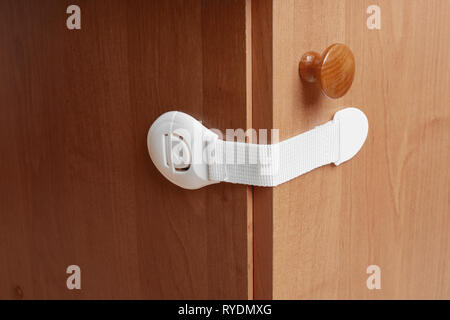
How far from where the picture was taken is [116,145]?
2.39 ft

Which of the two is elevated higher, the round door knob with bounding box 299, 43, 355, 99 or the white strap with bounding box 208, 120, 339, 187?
the round door knob with bounding box 299, 43, 355, 99

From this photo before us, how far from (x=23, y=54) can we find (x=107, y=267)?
1.01ft

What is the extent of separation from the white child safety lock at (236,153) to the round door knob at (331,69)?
54mm

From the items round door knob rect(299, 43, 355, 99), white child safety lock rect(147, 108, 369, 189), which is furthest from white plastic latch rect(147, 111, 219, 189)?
round door knob rect(299, 43, 355, 99)

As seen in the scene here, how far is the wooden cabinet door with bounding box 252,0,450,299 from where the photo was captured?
2.03 feet

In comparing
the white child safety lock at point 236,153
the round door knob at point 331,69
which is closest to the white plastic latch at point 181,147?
the white child safety lock at point 236,153

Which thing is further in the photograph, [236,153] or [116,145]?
[116,145]

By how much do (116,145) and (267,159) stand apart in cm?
22

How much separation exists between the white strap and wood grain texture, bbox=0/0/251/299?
0.8 inches

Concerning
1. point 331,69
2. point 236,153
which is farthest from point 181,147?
point 331,69

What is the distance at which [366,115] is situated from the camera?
0.72 meters

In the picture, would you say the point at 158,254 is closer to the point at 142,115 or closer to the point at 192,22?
the point at 142,115

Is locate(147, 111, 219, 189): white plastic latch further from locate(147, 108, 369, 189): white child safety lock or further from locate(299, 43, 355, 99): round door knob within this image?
locate(299, 43, 355, 99): round door knob

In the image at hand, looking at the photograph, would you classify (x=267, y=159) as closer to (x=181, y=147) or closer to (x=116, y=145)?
(x=181, y=147)
